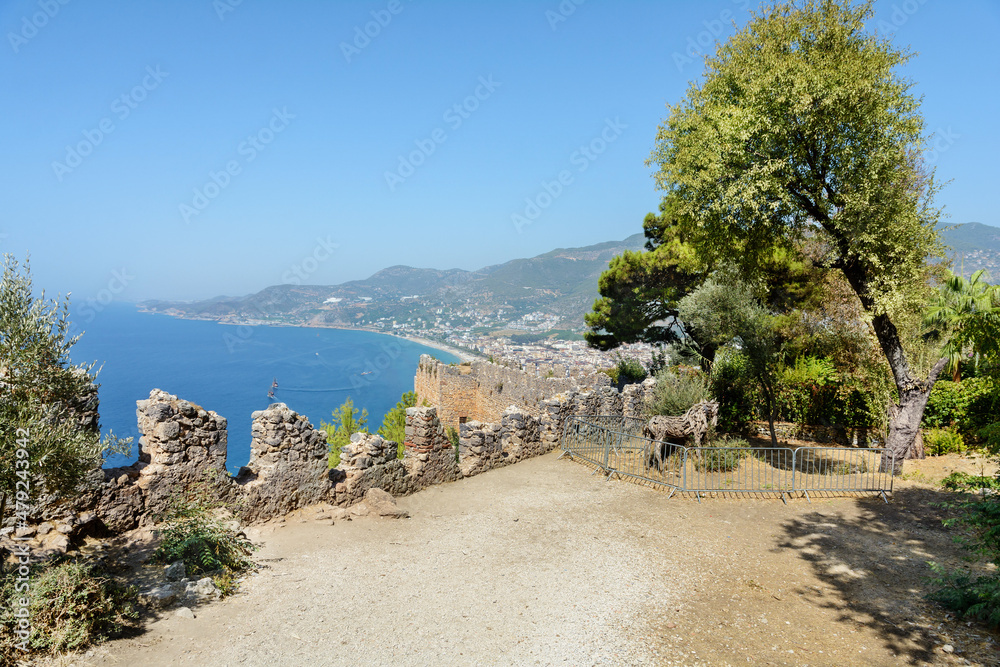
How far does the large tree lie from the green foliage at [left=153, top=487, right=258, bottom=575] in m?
10.2

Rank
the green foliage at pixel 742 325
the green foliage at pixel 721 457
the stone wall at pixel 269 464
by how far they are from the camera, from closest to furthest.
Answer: the stone wall at pixel 269 464 < the green foliage at pixel 721 457 < the green foliage at pixel 742 325

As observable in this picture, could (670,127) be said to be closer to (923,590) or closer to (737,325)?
(737,325)

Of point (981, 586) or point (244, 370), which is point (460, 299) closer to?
point (244, 370)

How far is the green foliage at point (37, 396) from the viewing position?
170 inches

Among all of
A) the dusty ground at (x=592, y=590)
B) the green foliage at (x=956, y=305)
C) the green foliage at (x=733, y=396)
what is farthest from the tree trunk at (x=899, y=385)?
the green foliage at (x=733, y=396)

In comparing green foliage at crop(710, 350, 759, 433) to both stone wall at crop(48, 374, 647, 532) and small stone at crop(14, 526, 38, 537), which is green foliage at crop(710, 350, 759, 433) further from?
small stone at crop(14, 526, 38, 537)

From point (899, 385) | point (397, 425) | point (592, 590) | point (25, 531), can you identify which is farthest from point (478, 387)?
point (25, 531)

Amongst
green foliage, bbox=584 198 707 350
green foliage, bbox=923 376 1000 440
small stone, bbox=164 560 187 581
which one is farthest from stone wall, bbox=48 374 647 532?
green foliage, bbox=584 198 707 350

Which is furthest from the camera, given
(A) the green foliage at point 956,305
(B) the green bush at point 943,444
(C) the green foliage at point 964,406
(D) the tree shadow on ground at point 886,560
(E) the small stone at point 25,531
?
(C) the green foliage at point 964,406

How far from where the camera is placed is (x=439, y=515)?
8719 millimetres

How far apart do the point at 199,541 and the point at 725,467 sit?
28.6ft

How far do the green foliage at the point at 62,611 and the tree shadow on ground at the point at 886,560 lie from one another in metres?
7.02

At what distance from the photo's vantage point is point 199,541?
20.4 ft

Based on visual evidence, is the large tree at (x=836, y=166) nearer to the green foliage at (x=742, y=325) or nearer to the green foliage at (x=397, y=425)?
the green foliage at (x=742, y=325)
